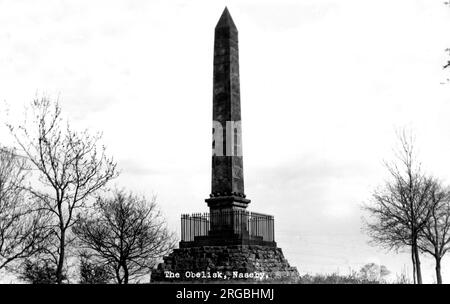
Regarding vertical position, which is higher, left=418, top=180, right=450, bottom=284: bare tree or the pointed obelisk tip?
the pointed obelisk tip

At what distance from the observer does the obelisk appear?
23266mm

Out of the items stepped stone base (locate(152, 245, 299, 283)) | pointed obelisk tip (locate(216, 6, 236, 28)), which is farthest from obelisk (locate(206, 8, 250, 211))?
stepped stone base (locate(152, 245, 299, 283))

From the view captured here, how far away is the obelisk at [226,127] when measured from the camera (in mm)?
23266

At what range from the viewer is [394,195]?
28.3 m

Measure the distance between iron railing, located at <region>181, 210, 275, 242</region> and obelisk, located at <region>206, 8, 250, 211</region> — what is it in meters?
0.40

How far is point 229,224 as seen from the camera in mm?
22719

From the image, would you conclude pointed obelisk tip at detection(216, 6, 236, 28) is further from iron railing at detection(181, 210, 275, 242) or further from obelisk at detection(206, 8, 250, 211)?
iron railing at detection(181, 210, 275, 242)
